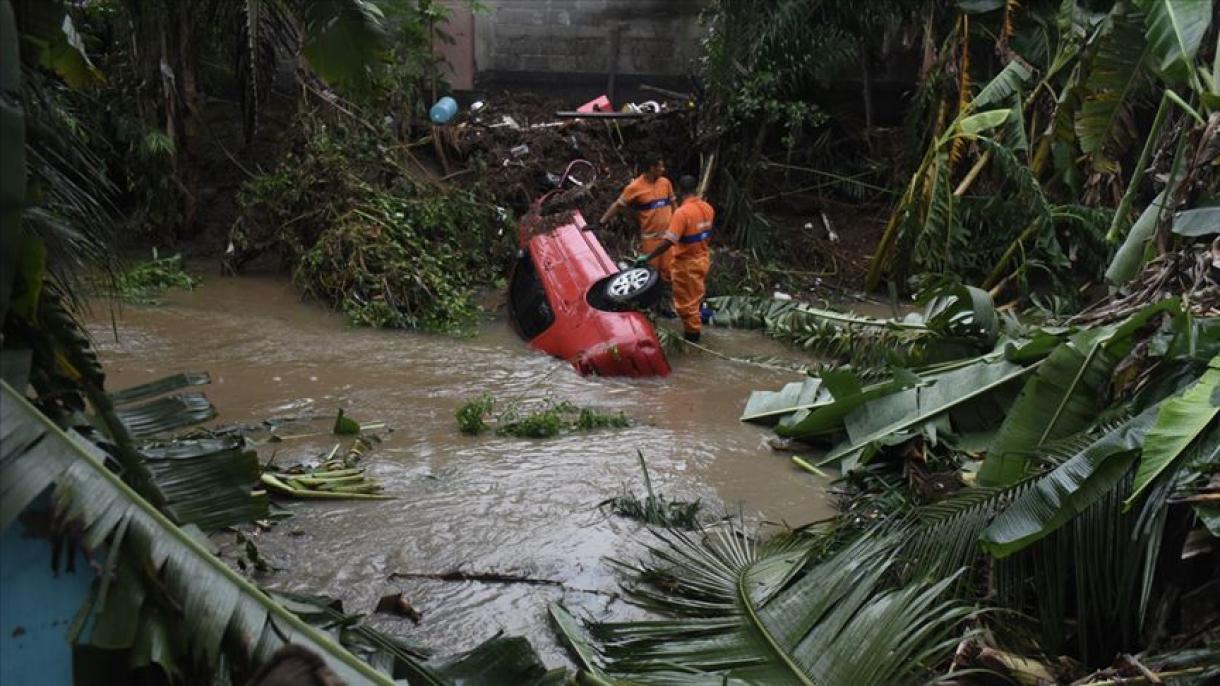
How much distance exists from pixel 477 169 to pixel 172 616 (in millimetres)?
11329

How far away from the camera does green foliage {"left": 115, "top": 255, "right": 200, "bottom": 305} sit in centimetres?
1109

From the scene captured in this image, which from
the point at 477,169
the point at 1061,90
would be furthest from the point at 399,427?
the point at 1061,90

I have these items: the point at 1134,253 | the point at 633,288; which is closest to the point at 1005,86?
the point at 1134,253

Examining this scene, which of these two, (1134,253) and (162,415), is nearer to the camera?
(162,415)

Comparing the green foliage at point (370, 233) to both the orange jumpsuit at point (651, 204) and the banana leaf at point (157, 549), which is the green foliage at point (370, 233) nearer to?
the orange jumpsuit at point (651, 204)

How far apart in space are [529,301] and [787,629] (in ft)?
22.2

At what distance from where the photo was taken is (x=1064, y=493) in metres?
4.33

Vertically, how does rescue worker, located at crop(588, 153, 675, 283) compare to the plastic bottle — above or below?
below

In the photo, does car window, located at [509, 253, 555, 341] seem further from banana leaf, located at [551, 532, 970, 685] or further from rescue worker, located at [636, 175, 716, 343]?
banana leaf, located at [551, 532, 970, 685]

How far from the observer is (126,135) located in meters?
12.2

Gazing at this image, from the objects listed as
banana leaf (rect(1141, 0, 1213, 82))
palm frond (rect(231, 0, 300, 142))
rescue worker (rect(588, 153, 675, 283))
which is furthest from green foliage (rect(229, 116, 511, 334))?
banana leaf (rect(1141, 0, 1213, 82))

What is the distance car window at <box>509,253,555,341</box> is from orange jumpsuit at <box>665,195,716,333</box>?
53.2 inches

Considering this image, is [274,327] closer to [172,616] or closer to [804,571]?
[804,571]

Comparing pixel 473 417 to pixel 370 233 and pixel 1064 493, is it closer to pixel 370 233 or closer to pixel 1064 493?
pixel 1064 493
